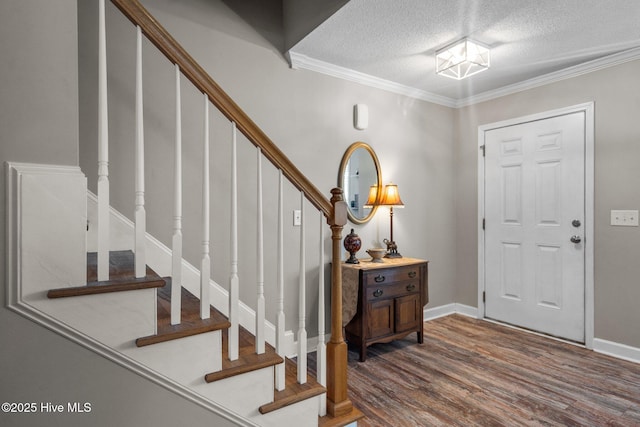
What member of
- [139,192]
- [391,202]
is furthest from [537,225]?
[139,192]

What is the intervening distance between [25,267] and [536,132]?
12.2ft

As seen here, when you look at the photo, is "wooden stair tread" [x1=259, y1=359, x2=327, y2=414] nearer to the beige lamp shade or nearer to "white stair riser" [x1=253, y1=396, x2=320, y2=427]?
"white stair riser" [x1=253, y1=396, x2=320, y2=427]

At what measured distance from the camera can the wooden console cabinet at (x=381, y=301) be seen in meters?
2.66

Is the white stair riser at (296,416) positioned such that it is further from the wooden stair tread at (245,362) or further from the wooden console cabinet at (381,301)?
the wooden console cabinet at (381,301)

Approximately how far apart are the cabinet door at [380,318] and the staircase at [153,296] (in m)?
0.93

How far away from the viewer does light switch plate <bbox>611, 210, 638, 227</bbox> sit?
2.66 meters

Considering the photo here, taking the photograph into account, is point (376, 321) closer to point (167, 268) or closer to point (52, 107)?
point (167, 268)

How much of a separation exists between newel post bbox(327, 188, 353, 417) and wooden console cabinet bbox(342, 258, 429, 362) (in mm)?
873

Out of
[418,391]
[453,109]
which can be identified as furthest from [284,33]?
[418,391]

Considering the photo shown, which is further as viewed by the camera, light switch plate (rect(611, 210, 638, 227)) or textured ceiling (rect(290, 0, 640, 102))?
light switch plate (rect(611, 210, 638, 227))

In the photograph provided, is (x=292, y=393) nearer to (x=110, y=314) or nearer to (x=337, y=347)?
(x=337, y=347)

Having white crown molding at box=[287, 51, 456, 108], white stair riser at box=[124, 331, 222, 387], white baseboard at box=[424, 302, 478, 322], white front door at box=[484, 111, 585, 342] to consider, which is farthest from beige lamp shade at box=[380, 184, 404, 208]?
white stair riser at box=[124, 331, 222, 387]

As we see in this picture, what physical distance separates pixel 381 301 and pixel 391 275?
0.22 meters

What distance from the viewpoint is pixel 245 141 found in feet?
8.14
